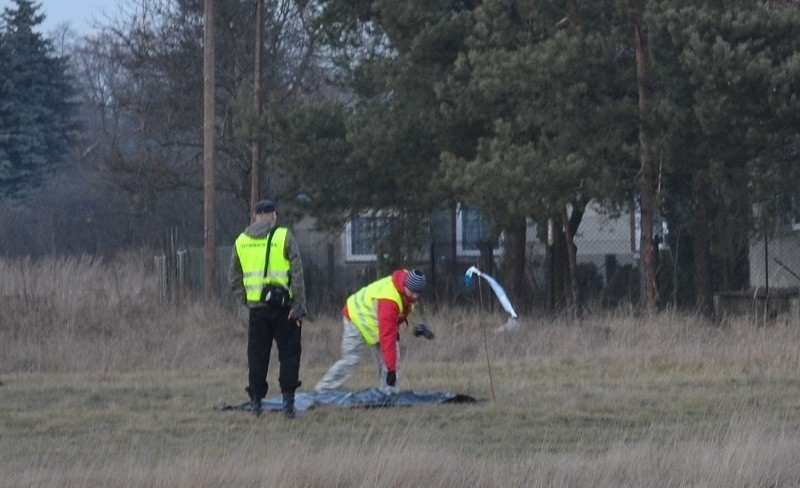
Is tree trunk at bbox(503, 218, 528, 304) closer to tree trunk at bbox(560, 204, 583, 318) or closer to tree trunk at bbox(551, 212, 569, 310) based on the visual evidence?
tree trunk at bbox(551, 212, 569, 310)

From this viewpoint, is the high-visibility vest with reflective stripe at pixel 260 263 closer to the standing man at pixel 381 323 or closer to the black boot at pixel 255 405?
the black boot at pixel 255 405

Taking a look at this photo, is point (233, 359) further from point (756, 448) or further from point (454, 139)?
point (756, 448)

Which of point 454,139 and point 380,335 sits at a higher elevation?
point 454,139

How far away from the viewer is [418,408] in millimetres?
11148

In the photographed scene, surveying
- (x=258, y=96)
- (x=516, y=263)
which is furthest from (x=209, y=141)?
(x=516, y=263)

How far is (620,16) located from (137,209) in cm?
1667

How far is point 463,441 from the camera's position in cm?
949

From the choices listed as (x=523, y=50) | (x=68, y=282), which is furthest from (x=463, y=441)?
(x=68, y=282)

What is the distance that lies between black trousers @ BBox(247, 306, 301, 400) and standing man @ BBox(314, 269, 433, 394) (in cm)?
88

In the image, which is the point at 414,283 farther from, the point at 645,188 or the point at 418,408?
the point at 645,188

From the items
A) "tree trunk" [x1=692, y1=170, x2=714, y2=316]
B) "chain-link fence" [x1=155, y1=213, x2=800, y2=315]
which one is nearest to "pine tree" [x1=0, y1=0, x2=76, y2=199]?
"chain-link fence" [x1=155, y1=213, x2=800, y2=315]

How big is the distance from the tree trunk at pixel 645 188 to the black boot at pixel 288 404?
32.0ft

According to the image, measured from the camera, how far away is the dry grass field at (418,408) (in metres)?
7.70

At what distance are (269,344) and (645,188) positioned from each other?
36.4 ft
